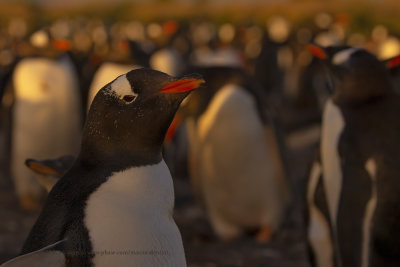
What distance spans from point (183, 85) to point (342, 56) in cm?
153

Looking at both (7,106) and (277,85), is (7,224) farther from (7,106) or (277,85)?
(277,85)

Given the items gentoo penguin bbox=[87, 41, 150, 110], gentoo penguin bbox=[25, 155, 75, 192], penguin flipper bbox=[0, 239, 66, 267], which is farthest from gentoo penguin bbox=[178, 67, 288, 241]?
penguin flipper bbox=[0, 239, 66, 267]

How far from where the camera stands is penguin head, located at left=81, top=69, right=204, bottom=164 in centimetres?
226

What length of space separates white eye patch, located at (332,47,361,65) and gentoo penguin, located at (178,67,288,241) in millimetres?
1632

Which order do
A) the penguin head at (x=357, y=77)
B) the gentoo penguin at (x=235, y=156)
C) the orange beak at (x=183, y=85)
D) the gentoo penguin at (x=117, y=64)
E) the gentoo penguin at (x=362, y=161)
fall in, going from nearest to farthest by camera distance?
1. the orange beak at (x=183, y=85)
2. the gentoo penguin at (x=362, y=161)
3. the penguin head at (x=357, y=77)
4. the gentoo penguin at (x=235, y=156)
5. the gentoo penguin at (x=117, y=64)

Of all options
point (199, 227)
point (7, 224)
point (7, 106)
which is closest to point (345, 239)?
point (199, 227)

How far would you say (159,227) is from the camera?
2.22 metres

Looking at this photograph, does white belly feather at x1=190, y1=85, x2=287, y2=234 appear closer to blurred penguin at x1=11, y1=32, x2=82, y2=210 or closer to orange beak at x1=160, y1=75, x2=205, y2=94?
blurred penguin at x1=11, y1=32, x2=82, y2=210

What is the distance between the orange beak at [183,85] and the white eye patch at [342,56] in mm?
1467

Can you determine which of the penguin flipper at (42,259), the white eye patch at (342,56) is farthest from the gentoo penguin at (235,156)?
the penguin flipper at (42,259)

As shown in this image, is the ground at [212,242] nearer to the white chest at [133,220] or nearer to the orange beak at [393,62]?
the orange beak at [393,62]

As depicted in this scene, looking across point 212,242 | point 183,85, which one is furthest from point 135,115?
point 212,242

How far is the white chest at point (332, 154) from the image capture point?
133 inches

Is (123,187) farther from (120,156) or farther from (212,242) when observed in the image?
(212,242)
